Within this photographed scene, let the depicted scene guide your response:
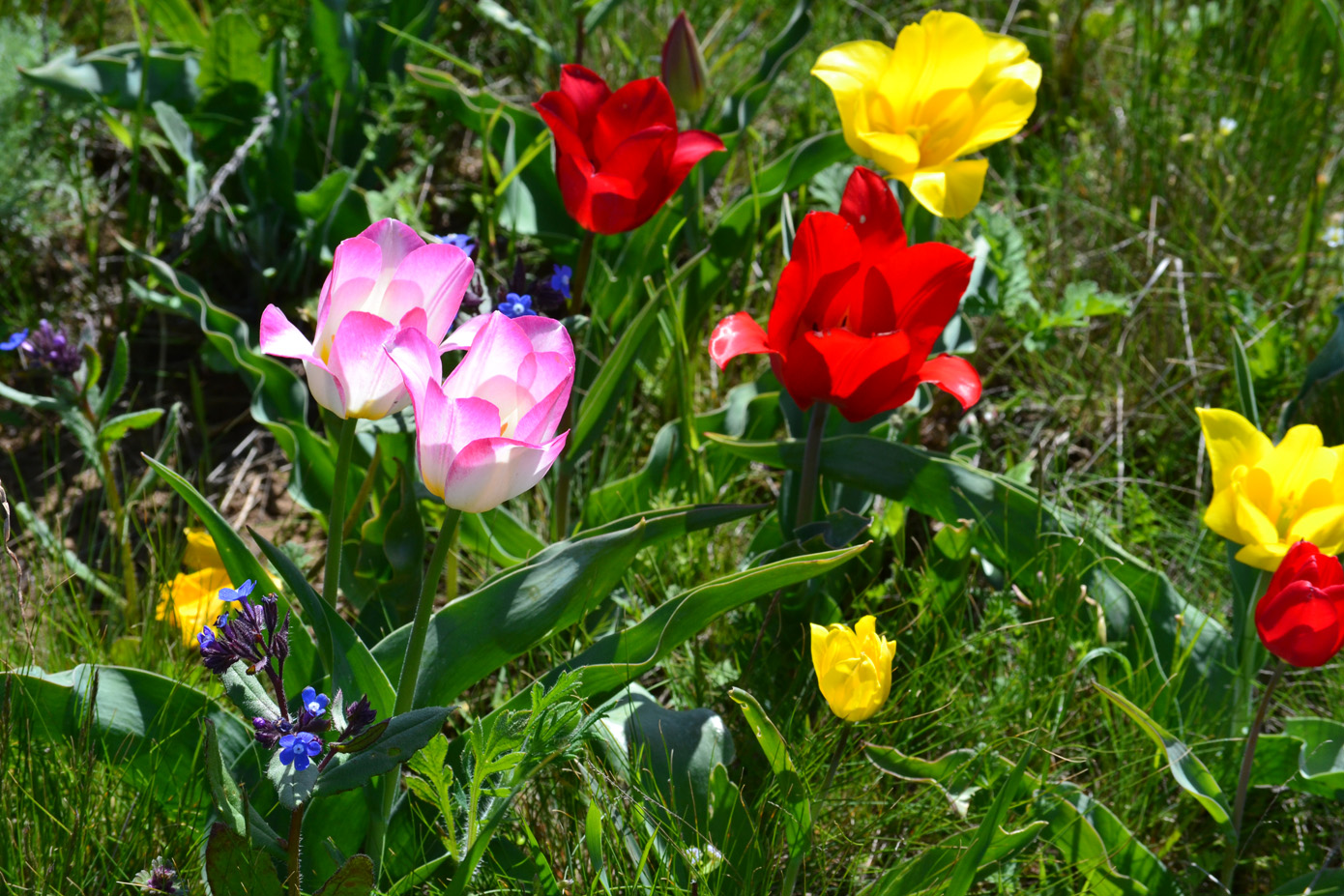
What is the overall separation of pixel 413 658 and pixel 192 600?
0.66m

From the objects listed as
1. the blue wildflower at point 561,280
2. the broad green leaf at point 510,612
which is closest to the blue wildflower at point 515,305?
the blue wildflower at point 561,280

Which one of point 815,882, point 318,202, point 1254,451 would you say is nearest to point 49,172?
point 318,202

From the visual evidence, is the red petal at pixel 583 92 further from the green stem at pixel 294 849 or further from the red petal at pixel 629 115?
the green stem at pixel 294 849

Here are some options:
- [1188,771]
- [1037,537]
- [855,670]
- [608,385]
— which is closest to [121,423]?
[608,385]

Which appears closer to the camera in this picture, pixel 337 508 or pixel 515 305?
pixel 337 508

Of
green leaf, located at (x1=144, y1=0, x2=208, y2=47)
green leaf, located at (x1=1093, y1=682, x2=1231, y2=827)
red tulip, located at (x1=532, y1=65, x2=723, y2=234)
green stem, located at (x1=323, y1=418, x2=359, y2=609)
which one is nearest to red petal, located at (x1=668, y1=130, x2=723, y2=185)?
red tulip, located at (x1=532, y1=65, x2=723, y2=234)

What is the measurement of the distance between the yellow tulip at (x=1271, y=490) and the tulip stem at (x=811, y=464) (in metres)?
0.43

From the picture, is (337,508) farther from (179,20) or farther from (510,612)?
(179,20)

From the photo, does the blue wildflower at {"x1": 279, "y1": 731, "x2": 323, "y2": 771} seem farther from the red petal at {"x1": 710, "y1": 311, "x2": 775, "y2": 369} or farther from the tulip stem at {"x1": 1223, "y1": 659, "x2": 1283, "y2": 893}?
the tulip stem at {"x1": 1223, "y1": 659, "x2": 1283, "y2": 893}

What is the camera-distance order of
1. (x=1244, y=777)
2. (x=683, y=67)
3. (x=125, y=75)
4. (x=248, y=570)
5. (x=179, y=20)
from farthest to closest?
(x=179, y=20) < (x=125, y=75) < (x=683, y=67) < (x=1244, y=777) < (x=248, y=570)

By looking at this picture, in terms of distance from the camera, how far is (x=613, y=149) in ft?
4.41

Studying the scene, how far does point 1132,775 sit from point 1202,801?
94 mm

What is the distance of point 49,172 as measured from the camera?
2.15 m

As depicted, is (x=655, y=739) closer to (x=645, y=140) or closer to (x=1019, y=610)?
(x=1019, y=610)
